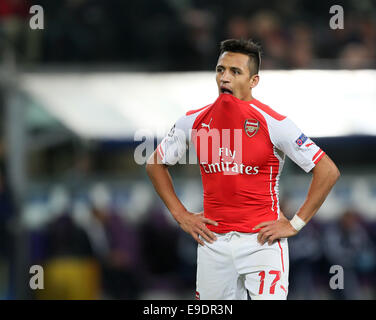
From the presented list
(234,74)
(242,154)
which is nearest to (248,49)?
(234,74)

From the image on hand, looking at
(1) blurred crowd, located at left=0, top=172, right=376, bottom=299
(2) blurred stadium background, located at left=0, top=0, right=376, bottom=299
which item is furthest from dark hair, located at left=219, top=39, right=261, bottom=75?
(1) blurred crowd, located at left=0, top=172, right=376, bottom=299

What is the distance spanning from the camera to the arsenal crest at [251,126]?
15.4 ft

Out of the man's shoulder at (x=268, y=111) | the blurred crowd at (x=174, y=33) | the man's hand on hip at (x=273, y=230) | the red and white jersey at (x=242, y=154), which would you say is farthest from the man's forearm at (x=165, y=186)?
the blurred crowd at (x=174, y=33)

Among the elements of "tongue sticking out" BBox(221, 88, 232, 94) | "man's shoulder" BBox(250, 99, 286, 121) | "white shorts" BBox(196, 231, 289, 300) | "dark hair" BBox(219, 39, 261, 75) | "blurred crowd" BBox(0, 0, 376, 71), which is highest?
"blurred crowd" BBox(0, 0, 376, 71)

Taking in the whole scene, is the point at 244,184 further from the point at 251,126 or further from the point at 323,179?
the point at 323,179

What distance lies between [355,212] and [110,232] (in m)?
3.53

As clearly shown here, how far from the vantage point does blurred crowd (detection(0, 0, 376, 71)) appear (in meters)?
10.8

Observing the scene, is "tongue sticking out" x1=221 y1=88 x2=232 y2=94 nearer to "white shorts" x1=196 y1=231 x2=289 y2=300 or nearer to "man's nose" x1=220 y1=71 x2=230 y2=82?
"man's nose" x1=220 y1=71 x2=230 y2=82

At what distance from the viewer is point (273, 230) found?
4.70 meters

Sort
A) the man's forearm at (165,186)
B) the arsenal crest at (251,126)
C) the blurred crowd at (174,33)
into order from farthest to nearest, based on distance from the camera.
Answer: the blurred crowd at (174,33)
the man's forearm at (165,186)
the arsenal crest at (251,126)

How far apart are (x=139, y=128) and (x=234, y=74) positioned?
6.35 meters

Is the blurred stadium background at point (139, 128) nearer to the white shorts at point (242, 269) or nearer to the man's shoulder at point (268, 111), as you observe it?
the man's shoulder at point (268, 111)

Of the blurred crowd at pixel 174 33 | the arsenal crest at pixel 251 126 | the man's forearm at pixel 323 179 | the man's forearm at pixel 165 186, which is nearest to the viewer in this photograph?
the man's forearm at pixel 323 179
